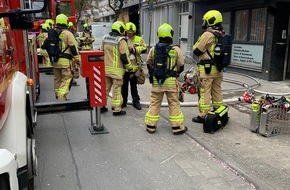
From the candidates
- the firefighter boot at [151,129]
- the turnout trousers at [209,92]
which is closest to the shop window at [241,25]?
the turnout trousers at [209,92]

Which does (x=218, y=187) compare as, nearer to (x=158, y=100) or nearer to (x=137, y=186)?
(x=137, y=186)

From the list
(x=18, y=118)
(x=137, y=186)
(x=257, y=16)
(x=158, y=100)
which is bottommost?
(x=137, y=186)

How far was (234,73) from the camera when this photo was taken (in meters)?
11.6

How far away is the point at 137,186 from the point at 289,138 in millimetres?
2817

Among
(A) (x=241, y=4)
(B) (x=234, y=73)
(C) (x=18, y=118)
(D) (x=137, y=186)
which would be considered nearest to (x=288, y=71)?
(B) (x=234, y=73)

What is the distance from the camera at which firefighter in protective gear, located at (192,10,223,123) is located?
575 cm

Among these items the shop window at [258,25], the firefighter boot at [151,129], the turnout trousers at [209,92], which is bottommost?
the firefighter boot at [151,129]

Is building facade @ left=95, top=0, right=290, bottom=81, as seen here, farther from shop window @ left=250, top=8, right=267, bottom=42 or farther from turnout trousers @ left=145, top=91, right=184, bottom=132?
turnout trousers @ left=145, top=91, right=184, bottom=132

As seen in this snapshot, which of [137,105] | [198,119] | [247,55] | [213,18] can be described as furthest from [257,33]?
[198,119]

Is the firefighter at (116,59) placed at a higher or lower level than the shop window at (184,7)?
lower

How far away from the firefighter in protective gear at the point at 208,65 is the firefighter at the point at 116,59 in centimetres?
140

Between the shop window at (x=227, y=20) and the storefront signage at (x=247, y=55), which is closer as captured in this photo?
the storefront signage at (x=247, y=55)

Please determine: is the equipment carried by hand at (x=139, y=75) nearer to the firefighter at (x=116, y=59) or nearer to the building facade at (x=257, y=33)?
the firefighter at (x=116, y=59)

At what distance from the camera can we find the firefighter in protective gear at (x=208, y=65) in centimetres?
575
